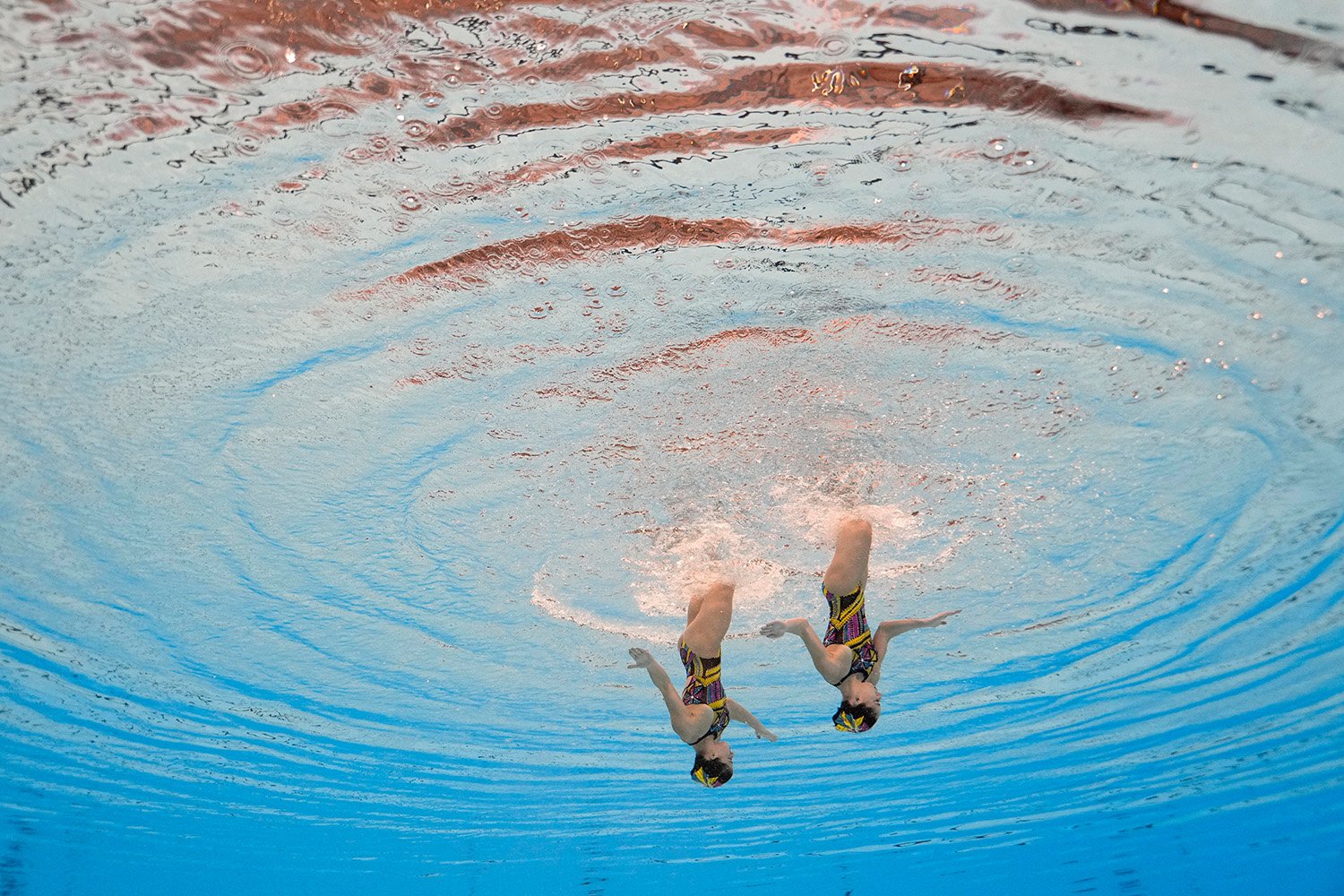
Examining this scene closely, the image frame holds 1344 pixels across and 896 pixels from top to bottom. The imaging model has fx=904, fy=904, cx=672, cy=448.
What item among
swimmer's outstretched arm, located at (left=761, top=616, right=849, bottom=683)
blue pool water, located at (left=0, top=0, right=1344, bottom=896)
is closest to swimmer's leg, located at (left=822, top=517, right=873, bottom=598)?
swimmer's outstretched arm, located at (left=761, top=616, right=849, bottom=683)

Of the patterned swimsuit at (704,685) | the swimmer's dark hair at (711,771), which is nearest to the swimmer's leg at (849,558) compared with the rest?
the patterned swimsuit at (704,685)

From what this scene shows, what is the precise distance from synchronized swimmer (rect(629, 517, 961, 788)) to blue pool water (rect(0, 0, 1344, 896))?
98 centimetres

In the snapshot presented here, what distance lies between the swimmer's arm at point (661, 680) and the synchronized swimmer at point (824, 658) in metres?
0.01

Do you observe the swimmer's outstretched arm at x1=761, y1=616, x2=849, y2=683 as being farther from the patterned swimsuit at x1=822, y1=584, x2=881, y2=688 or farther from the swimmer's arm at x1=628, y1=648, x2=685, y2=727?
the swimmer's arm at x1=628, y1=648, x2=685, y2=727

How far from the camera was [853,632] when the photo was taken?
9547 millimetres

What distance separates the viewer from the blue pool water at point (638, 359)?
526 centimetres

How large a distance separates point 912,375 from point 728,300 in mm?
1957

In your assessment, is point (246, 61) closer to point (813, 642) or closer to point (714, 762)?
point (813, 642)

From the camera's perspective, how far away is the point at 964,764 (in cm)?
2059

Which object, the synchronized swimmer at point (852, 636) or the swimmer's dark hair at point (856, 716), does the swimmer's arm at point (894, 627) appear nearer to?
the synchronized swimmer at point (852, 636)

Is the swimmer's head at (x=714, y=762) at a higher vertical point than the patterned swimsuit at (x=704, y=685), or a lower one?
lower

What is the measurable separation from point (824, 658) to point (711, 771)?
179 cm

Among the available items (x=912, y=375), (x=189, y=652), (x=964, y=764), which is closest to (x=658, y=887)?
(x=964, y=764)

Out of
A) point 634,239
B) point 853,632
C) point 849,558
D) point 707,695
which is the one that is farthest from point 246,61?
point 853,632
